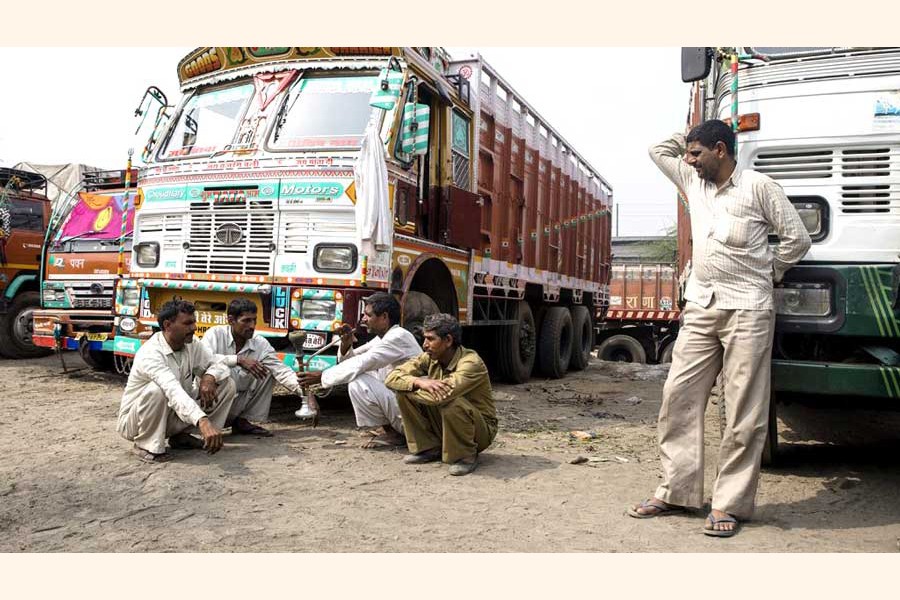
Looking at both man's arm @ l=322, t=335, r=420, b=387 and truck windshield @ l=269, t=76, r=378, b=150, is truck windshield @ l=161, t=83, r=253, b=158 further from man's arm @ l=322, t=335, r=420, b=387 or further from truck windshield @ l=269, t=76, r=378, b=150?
man's arm @ l=322, t=335, r=420, b=387

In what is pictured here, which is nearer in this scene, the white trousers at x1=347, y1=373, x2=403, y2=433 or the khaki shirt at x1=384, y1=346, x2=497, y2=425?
the khaki shirt at x1=384, y1=346, x2=497, y2=425

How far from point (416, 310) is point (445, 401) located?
202 centimetres

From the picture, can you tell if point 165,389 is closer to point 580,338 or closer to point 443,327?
point 443,327

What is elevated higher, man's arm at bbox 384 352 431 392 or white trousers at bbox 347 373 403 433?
man's arm at bbox 384 352 431 392

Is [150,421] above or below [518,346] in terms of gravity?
below

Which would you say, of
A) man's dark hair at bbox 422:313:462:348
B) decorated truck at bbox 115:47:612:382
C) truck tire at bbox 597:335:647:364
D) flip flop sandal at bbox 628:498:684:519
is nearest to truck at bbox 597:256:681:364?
truck tire at bbox 597:335:647:364

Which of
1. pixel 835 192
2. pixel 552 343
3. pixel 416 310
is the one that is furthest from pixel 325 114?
pixel 552 343

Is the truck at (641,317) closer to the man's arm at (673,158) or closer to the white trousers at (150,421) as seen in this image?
the man's arm at (673,158)

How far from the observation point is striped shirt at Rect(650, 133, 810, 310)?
11.0 ft

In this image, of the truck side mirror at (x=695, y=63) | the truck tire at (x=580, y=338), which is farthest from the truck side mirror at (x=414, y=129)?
the truck tire at (x=580, y=338)

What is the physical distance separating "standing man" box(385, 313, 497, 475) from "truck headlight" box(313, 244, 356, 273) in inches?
44.8

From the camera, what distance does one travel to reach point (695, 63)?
4.00 meters

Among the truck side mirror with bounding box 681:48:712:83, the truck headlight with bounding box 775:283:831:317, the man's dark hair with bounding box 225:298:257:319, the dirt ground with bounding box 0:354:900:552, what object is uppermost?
the truck side mirror with bounding box 681:48:712:83

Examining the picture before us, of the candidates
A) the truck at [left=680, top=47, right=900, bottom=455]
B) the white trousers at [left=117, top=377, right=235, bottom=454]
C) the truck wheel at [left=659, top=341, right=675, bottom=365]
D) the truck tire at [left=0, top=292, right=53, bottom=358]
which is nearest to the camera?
the truck at [left=680, top=47, right=900, bottom=455]
